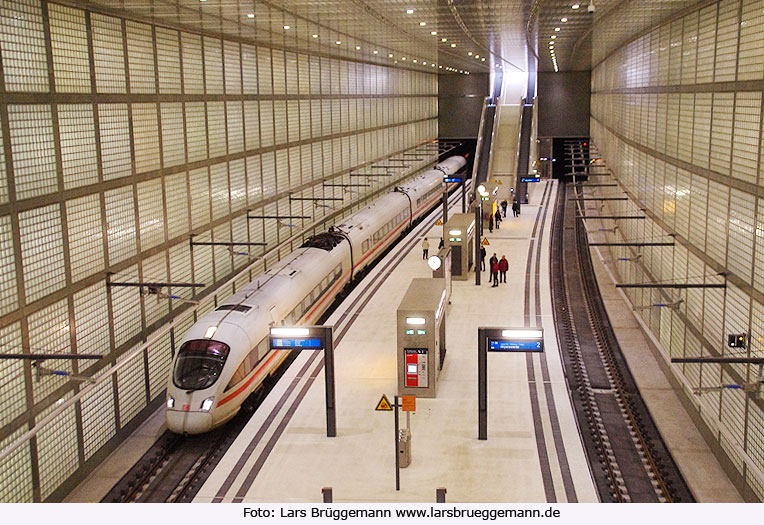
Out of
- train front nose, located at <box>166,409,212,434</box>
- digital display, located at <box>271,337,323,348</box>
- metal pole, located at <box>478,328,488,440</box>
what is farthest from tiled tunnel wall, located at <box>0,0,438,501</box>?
metal pole, located at <box>478,328,488,440</box>

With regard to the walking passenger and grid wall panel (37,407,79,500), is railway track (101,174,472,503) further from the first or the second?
the walking passenger

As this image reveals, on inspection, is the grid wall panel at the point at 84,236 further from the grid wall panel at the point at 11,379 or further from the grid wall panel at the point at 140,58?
the grid wall panel at the point at 140,58

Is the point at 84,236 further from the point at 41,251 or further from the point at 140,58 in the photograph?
the point at 140,58

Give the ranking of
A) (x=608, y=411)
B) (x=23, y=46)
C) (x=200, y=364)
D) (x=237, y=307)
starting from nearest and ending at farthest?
1. (x=23, y=46)
2. (x=200, y=364)
3. (x=608, y=411)
4. (x=237, y=307)

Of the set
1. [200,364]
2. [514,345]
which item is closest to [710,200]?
[514,345]

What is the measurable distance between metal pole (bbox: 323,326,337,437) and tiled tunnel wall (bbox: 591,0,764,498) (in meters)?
6.04

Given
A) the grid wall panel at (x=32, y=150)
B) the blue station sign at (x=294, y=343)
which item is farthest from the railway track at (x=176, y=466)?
the grid wall panel at (x=32, y=150)

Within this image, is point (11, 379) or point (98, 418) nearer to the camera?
point (11, 379)

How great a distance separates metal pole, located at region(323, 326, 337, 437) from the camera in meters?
15.1

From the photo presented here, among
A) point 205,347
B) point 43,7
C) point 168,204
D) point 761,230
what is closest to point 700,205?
point 761,230

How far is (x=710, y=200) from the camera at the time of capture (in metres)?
16.1

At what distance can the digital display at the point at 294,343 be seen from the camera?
49.7 ft

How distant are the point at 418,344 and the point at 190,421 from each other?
4901 mm

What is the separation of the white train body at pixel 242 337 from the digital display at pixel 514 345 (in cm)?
538
